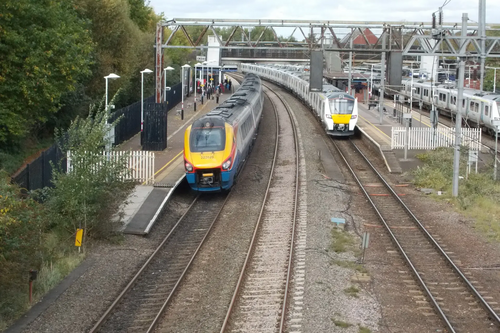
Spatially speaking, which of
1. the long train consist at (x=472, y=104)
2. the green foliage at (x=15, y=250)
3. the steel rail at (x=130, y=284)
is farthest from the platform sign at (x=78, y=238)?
the long train consist at (x=472, y=104)

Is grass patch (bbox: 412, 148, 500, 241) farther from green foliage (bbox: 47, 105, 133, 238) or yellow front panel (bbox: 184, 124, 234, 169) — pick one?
green foliage (bbox: 47, 105, 133, 238)

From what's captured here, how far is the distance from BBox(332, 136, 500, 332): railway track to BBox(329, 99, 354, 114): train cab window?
1256 centimetres

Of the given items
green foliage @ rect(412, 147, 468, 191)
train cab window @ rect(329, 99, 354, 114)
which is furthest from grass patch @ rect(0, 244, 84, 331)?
train cab window @ rect(329, 99, 354, 114)

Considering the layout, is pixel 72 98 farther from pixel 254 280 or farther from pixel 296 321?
pixel 296 321

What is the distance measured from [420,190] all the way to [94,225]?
12607 mm

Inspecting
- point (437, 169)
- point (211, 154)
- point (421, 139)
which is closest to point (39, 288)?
point (211, 154)

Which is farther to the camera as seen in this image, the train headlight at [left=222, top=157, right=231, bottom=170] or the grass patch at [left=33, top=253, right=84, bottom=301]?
the train headlight at [left=222, top=157, right=231, bottom=170]

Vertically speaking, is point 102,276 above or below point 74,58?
below

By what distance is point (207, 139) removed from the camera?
2133 centimetres

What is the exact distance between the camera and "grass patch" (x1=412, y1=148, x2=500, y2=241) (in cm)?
1902

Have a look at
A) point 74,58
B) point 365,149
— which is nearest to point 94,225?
point 74,58

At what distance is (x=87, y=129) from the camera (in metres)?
15.9

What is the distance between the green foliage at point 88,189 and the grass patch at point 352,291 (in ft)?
20.0

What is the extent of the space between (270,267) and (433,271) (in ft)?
11.6
